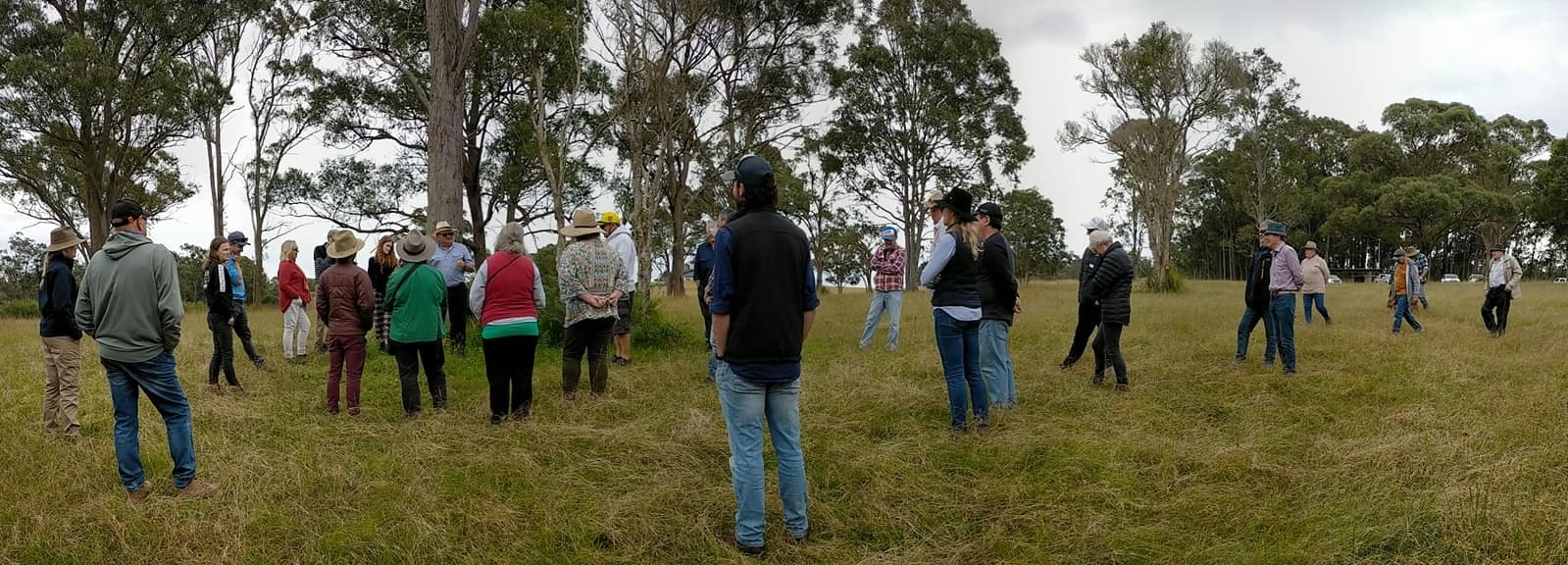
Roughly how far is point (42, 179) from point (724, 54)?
19.8 meters

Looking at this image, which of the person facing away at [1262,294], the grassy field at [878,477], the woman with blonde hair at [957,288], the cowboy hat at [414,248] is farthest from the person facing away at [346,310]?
the person facing away at [1262,294]

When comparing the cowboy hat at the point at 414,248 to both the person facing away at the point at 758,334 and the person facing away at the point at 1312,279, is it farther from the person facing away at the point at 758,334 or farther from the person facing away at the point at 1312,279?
the person facing away at the point at 1312,279

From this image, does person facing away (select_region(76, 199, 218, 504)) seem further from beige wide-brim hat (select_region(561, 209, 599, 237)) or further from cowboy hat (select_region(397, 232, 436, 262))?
beige wide-brim hat (select_region(561, 209, 599, 237))

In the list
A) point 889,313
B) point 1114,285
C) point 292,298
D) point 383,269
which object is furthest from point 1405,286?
point 292,298

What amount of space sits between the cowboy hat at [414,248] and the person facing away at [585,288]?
1.00m

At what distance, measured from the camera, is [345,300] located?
5.71 metres

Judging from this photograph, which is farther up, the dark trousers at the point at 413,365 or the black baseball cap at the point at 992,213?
the black baseball cap at the point at 992,213

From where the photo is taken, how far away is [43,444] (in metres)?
4.82

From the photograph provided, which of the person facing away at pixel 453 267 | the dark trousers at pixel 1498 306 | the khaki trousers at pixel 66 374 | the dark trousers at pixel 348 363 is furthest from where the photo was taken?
the dark trousers at pixel 1498 306

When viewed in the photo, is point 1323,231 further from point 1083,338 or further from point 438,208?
point 438,208

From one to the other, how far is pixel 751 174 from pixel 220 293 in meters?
6.31

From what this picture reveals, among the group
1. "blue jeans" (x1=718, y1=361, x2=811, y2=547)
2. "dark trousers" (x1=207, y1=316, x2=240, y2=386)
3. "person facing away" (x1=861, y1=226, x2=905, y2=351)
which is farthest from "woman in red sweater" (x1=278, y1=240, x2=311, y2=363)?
"blue jeans" (x1=718, y1=361, x2=811, y2=547)

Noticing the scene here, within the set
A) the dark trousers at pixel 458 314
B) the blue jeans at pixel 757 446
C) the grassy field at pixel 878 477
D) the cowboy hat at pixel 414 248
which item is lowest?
the grassy field at pixel 878 477

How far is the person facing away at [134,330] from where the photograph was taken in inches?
150
